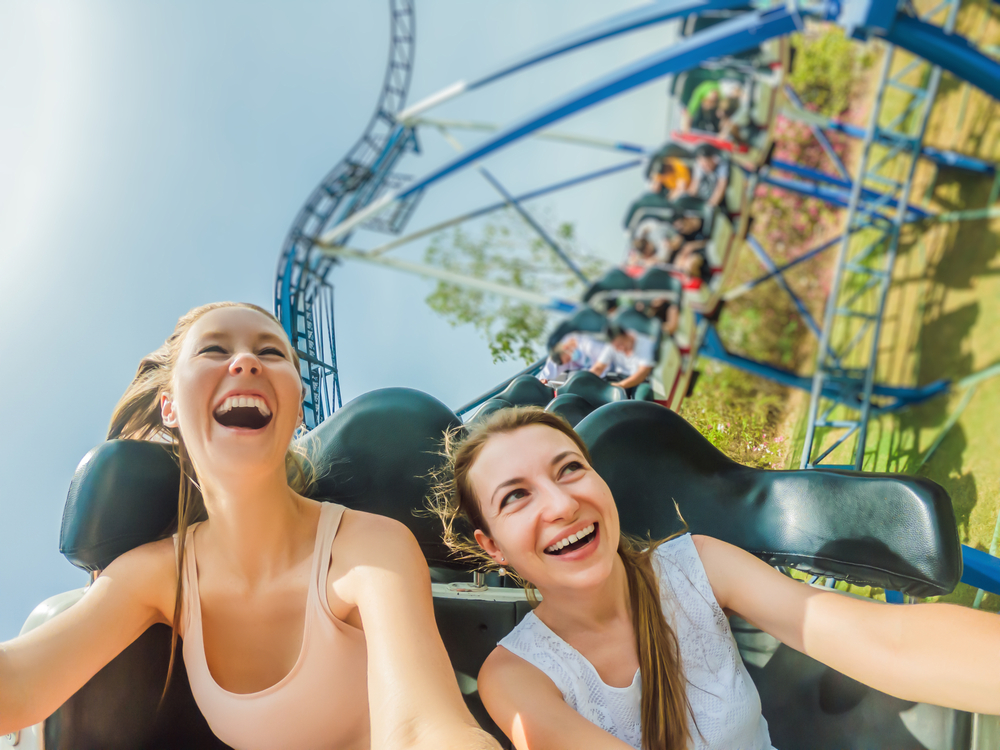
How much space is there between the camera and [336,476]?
65cm

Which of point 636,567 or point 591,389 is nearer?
point 636,567

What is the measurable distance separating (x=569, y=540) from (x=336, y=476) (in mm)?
279

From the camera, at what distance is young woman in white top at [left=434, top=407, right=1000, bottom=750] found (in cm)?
45

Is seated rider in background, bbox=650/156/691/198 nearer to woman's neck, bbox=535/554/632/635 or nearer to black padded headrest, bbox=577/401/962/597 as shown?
black padded headrest, bbox=577/401/962/597

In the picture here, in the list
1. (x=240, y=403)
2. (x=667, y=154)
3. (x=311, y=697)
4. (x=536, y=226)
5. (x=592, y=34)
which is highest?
(x=592, y=34)

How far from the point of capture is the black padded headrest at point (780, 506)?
1.82 ft

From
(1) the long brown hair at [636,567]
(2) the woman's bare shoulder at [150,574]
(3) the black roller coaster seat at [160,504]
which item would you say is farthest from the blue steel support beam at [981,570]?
(2) the woman's bare shoulder at [150,574]

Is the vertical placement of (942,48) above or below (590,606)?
above

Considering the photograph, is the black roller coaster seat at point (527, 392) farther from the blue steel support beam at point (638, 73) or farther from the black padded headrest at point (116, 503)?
the black padded headrest at point (116, 503)

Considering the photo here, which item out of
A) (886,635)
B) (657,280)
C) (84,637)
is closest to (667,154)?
(657,280)

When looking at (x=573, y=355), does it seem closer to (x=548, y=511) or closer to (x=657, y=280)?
Answer: (x=657, y=280)

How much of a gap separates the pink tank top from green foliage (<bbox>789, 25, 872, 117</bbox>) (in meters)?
0.71

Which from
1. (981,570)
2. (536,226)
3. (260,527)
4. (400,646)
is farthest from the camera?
(536,226)

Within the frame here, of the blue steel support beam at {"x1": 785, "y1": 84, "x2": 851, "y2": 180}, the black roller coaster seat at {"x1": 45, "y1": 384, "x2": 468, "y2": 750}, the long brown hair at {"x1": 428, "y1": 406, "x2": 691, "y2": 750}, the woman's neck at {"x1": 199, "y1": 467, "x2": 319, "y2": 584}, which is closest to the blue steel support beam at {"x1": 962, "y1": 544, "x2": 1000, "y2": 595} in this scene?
the long brown hair at {"x1": 428, "y1": 406, "x2": 691, "y2": 750}
